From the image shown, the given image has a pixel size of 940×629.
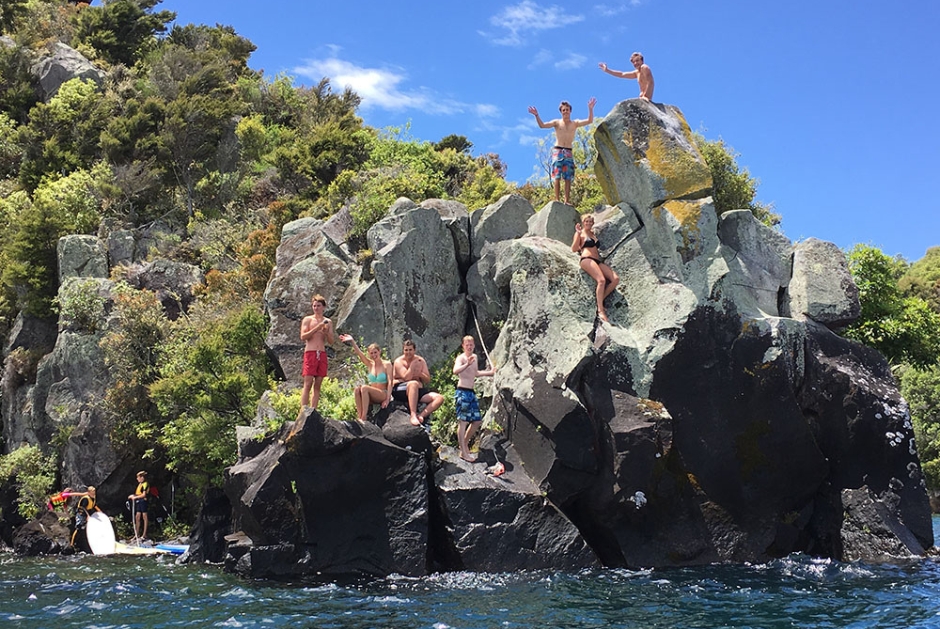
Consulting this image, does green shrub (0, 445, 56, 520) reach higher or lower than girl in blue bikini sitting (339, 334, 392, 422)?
lower

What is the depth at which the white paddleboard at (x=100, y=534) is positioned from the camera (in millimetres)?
20812

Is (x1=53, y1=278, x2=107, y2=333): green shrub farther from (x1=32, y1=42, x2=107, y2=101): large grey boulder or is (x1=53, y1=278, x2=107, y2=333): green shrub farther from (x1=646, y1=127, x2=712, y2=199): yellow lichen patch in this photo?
(x1=32, y1=42, x2=107, y2=101): large grey boulder

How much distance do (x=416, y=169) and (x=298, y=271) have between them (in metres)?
8.19

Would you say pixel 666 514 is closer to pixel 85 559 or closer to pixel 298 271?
pixel 298 271

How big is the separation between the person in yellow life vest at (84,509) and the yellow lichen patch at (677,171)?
666 inches

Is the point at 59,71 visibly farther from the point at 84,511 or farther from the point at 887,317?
the point at 887,317

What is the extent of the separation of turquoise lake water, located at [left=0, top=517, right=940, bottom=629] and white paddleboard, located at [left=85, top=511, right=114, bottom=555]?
5.47m

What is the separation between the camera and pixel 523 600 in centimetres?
1185

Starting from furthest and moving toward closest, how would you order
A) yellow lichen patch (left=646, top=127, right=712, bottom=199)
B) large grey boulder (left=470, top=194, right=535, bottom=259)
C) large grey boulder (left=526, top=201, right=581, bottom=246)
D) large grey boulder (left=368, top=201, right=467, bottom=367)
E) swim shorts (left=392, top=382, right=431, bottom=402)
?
large grey boulder (left=470, top=194, right=535, bottom=259) < large grey boulder (left=368, top=201, right=467, bottom=367) < large grey boulder (left=526, top=201, right=581, bottom=246) < yellow lichen patch (left=646, top=127, right=712, bottom=199) < swim shorts (left=392, top=382, right=431, bottom=402)

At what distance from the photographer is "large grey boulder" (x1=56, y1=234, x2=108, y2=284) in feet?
91.7

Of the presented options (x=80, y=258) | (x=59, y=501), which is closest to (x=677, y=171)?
(x=59, y=501)

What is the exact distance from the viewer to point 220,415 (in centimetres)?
2220

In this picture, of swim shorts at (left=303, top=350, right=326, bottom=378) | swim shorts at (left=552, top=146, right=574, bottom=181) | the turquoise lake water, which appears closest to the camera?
the turquoise lake water

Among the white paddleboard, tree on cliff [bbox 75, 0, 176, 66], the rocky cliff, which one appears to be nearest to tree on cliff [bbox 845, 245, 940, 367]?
the rocky cliff
